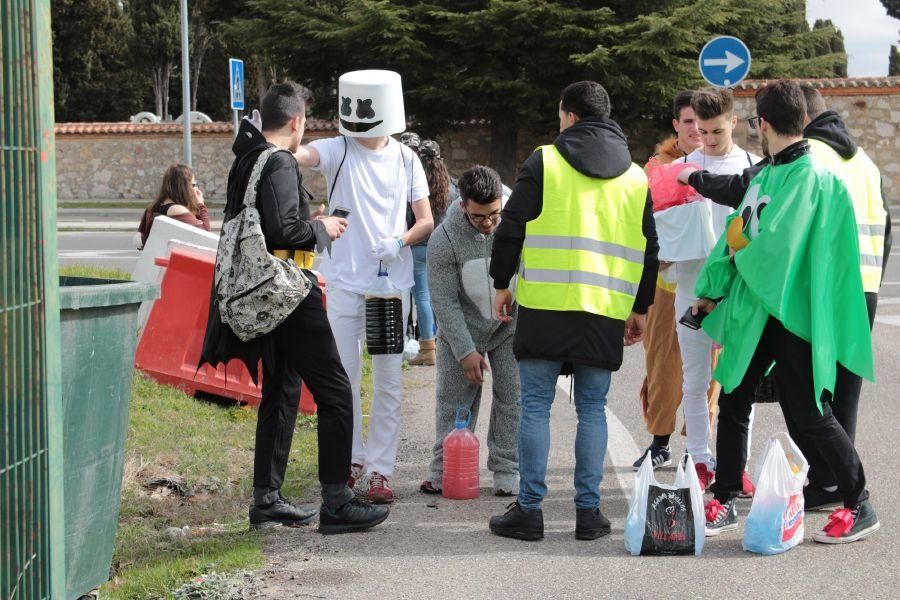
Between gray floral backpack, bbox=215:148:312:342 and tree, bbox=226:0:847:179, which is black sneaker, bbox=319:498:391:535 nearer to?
gray floral backpack, bbox=215:148:312:342

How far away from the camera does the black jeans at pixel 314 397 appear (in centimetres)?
500

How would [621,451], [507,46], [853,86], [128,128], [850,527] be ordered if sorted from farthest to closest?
[128,128] < [853,86] < [507,46] < [621,451] < [850,527]

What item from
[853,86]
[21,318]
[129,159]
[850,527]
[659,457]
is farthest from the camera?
[129,159]

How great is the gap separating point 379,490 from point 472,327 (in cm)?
92

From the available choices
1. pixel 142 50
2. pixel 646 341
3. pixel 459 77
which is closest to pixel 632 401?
pixel 646 341

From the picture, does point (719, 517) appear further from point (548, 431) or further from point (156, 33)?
point (156, 33)

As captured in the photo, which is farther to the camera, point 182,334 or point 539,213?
point 182,334

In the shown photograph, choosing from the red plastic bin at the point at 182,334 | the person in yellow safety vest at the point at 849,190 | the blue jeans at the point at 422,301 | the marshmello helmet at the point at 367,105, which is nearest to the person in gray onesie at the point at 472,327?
the marshmello helmet at the point at 367,105

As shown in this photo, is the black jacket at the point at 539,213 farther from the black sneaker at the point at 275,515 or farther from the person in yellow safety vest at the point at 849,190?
the black sneaker at the point at 275,515

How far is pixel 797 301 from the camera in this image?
16.0ft

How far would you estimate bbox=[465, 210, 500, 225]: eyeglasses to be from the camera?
5696 mm

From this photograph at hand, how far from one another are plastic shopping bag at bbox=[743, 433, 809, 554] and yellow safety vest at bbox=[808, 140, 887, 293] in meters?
0.95

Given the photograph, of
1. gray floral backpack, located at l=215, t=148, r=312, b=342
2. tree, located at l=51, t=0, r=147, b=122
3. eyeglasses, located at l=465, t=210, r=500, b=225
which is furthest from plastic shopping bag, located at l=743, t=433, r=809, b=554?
tree, located at l=51, t=0, r=147, b=122

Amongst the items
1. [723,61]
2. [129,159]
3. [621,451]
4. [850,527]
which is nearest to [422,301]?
[621,451]
